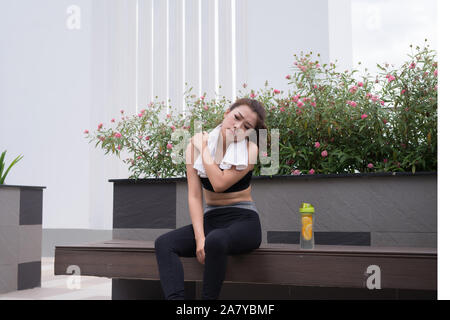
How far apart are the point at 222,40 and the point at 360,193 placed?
3.28 meters

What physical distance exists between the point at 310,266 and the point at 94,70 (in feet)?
14.3

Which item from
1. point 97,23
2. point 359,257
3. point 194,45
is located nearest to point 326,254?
point 359,257

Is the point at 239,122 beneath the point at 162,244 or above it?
above

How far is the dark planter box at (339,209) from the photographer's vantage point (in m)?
2.13

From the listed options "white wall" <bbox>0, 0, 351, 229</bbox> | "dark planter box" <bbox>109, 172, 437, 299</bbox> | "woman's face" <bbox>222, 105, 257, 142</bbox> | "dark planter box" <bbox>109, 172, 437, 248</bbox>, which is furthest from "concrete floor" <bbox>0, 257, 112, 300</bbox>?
"white wall" <bbox>0, 0, 351, 229</bbox>

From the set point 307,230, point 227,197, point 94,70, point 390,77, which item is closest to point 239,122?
point 227,197

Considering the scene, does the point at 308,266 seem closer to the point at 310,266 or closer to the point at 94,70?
the point at 310,266

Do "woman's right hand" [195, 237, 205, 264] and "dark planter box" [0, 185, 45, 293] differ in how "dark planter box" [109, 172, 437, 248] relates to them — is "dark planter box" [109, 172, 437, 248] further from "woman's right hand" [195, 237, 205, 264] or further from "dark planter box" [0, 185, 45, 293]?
"dark planter box" [0, 185, 45, 293]

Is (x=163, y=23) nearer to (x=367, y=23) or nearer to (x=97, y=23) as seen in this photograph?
(x=97, y=23)

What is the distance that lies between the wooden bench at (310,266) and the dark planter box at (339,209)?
0.24 meters

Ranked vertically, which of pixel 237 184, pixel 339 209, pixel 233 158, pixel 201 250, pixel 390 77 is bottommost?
pixel 201 250

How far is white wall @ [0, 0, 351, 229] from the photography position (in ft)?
16.5

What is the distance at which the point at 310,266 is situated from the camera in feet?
6.24

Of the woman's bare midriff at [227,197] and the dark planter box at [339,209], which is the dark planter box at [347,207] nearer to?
the dark planter box at [339,209]
